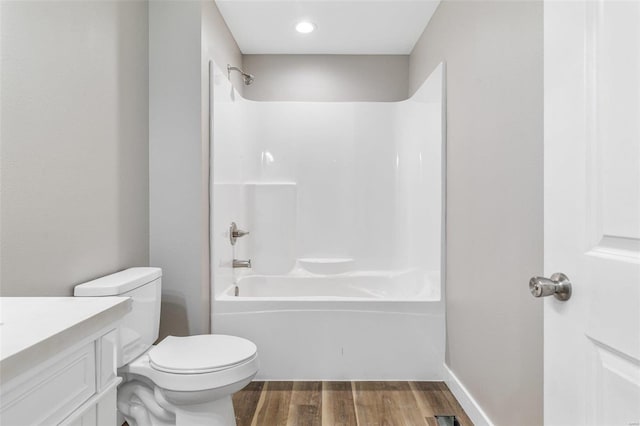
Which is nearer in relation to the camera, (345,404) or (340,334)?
(345,404)

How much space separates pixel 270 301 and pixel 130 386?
2.78 ft

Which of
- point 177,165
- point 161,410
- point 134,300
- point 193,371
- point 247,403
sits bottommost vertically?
point 247,403

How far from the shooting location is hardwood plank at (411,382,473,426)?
2056 millimetres

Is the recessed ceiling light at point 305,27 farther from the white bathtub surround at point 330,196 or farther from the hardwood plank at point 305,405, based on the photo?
the hardwood plank at point 305,405

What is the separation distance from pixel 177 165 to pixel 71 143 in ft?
2.35

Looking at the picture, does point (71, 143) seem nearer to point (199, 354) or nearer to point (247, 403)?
point (199, 354)

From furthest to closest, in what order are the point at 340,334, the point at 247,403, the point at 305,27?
the point at 305,27
the point at 340,334
the point at 247,403

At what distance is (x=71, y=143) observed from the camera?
157cm

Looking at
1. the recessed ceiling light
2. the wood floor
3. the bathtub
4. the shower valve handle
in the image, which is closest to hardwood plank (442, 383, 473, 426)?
the wood floor

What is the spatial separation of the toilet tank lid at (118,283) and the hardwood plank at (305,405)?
1001 mm
